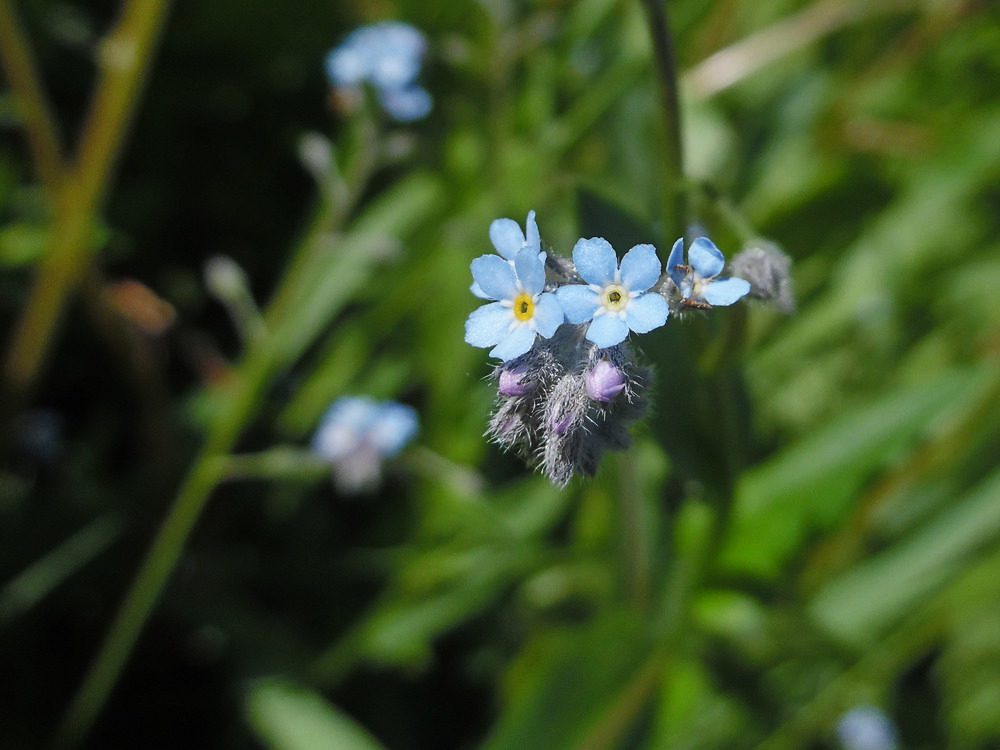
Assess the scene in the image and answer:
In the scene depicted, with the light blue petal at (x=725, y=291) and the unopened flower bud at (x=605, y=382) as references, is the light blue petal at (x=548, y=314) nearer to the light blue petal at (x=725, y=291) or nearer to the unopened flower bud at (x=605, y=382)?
the unopened flower bud at (x=605, y=382)

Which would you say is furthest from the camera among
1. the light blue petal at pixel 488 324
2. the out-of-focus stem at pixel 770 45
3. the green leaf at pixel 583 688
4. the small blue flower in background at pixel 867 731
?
the small blue flower in background at pixel 867 731

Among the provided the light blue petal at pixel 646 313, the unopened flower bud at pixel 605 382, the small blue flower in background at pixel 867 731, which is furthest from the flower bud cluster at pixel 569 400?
the small blue flower in background at pixel 867 731

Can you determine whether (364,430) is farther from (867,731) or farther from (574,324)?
(867,731)

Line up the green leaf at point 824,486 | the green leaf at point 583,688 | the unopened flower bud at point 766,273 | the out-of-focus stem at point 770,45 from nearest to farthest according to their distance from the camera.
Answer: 1. the unopened flower bud at point 766,273
2. the green leaf at point 583,688
3. the green leaf at point 824,486
4. the out-of-focus stem at point 770,45

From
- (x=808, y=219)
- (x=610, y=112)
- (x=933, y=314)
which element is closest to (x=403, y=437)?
(x=610, y=112)

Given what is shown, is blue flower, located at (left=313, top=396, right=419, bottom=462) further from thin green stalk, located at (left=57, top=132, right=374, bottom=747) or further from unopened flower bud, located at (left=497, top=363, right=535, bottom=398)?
unopened flower bud, located at (left=497, top=363, right=535, bottom=398)

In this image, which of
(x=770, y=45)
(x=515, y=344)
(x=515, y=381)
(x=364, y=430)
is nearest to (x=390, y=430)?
(x=364, y=430)

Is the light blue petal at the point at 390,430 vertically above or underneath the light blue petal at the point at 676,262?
above
